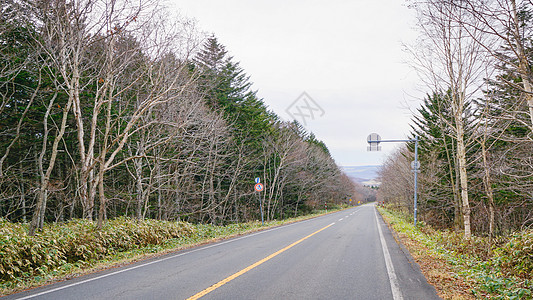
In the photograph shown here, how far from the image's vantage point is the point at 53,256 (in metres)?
7.21

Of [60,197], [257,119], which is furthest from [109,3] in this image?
[257,119]

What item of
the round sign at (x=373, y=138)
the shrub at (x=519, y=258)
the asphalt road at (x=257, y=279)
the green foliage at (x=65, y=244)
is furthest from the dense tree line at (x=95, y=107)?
the shrub at (x=519, y=258)

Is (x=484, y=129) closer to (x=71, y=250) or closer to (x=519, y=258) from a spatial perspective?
(x=519, y=258)

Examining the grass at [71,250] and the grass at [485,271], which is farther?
the grass at [71,250]

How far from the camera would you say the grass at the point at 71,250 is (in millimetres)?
6195

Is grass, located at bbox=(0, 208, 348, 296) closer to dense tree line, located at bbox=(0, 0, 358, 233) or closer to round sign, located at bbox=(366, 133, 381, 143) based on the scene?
dense tree line, located at bbox=(0, 0, 358, 233)

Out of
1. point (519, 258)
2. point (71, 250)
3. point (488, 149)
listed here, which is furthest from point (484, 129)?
point (71, 250)

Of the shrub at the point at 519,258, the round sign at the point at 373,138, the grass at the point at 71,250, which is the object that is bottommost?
the grass at the point at 71,250

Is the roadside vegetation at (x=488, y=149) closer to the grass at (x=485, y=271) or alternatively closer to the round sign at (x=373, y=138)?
the grass at (x=485, y=271)

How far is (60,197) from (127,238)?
8.10 m

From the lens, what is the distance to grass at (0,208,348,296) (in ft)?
20.3

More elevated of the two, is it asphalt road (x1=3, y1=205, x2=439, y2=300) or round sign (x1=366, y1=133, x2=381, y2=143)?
round sign (x1=366, y1=133, x2=381, y2=143)

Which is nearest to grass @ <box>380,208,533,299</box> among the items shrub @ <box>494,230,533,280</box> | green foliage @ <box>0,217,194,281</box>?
shrub @ <box>494,230,533,280</box>

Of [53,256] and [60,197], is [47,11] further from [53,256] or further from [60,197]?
[60,197]
